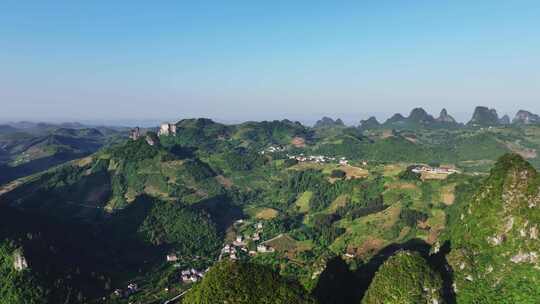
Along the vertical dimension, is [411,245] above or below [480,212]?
below

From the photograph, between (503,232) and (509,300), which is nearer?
(509,300)

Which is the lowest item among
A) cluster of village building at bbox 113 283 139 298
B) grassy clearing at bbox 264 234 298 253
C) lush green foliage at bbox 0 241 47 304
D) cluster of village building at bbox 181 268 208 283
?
cluster of village building at bbox 113 283 139 298

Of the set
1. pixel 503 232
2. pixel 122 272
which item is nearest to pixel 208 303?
pixel 503 232

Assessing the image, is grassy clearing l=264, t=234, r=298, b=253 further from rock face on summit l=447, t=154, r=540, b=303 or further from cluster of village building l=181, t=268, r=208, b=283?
rock face on summit l=447, t=154, r=540, b=303

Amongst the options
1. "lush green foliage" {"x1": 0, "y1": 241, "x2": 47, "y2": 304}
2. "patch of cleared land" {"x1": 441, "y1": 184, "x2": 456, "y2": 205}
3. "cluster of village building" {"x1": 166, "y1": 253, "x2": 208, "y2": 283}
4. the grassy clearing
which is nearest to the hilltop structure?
"lush green foliage" {"x1": 0, "y1": 241, "x2": 47, "y2": 304}

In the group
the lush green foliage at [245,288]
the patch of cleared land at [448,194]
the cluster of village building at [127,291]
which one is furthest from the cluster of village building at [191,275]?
the patch of cleared land at [448,194]

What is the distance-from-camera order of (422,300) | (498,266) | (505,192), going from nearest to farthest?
(422,300)
(498,266)
(505,192)

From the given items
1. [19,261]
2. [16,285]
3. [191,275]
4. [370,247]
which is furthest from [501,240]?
[19,261]

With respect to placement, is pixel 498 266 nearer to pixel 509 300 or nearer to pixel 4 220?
pixel 509 300
